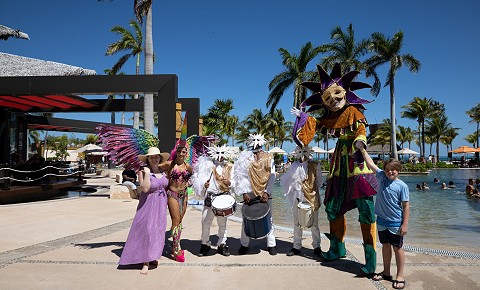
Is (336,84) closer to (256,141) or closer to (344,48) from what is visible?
(256,141)

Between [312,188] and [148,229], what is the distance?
7.88ft

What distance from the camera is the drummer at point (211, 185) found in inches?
209

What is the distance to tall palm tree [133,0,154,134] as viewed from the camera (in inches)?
530

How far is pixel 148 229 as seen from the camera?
464 cm

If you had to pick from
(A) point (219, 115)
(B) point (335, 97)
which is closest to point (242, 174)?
(B) point (335, 97)

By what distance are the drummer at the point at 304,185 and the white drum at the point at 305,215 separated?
43mm

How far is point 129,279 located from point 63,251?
6.44 ft

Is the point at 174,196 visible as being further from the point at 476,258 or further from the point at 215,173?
the point at 476,258

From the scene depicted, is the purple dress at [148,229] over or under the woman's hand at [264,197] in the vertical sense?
under

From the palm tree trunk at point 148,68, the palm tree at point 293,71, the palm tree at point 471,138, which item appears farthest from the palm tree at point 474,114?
the palm tree trunk at point 148,68

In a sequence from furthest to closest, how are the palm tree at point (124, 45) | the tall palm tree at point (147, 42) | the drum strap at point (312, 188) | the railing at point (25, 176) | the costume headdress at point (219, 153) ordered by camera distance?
1. the palm tree at point (124, 45)
2. the tall palm tree at point (147, 42)
3. the railing at point (25, 176)
4. the costume headdress at point (219, 153)
5. the drum strap at point (312, 188)

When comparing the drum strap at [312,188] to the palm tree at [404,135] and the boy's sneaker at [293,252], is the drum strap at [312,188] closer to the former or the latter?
the boy's sneaker at [293,252]

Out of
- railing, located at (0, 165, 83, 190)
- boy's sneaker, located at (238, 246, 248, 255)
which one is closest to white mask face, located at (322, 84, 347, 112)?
boy's sneaker, located at (238, 246, 248, 255)

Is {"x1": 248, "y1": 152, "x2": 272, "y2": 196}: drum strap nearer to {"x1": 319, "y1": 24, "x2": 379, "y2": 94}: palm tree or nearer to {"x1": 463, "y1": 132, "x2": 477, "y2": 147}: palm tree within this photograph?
{"x1": 319, "y1": 24, "x2": 379, "y2": 94}: palm tree
